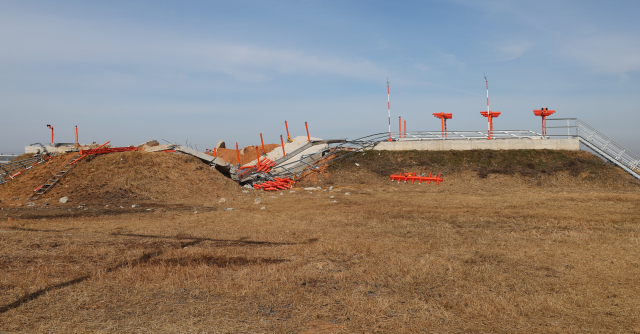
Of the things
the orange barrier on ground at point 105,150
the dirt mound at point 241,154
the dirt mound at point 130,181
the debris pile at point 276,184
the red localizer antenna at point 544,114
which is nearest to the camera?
the dirt mound at point 130,181

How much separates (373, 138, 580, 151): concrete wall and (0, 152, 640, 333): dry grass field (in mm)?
13518

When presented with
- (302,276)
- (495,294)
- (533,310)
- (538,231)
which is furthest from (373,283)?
(538,231)

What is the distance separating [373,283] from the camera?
7797mm

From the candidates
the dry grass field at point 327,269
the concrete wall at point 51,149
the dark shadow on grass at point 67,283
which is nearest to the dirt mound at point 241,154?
the concrete wall at point 51,149

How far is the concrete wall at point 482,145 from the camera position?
101 feet

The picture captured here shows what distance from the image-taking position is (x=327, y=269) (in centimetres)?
861

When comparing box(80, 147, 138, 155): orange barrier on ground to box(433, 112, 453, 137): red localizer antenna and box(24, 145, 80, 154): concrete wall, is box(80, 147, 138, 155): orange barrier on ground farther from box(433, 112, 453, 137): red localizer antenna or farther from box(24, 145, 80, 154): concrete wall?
box(433, 112, 453, 137): red localizer antenna

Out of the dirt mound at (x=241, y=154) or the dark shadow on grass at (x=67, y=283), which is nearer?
the dark shadow on grass at (x=67, y=283)

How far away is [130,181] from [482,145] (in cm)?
2437

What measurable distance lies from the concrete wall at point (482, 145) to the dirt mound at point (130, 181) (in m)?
13.9

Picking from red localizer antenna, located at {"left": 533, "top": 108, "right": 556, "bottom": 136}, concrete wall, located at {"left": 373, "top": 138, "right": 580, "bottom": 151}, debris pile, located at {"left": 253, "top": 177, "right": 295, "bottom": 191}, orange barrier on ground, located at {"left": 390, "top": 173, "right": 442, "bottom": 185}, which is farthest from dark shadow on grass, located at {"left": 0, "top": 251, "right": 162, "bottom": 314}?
red localizer antenna, located at {"left": 533, "top": 108, "right": 556, "bottom": 136}

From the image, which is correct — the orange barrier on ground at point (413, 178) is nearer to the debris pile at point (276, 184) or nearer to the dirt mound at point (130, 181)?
the debris pile at point (276, 184)

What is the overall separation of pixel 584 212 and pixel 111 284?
1553 centimetres

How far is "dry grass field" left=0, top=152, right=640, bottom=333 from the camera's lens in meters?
6.13
